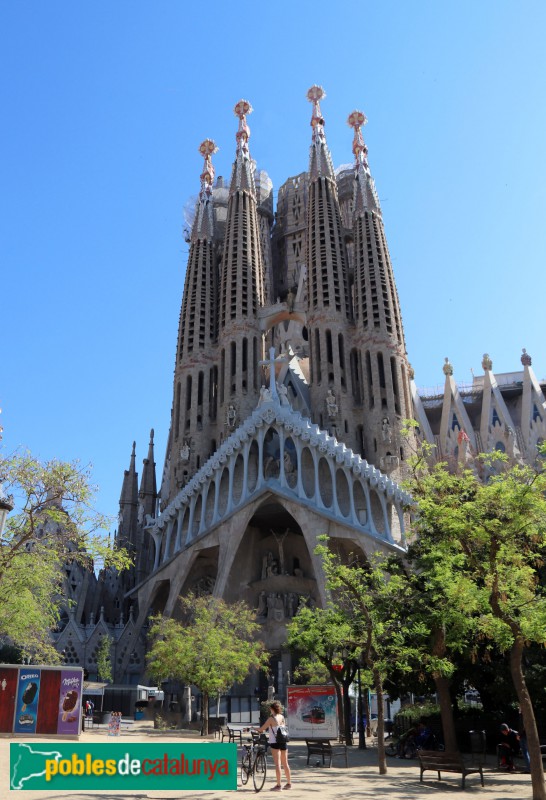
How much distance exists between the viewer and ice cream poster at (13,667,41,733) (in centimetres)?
1508

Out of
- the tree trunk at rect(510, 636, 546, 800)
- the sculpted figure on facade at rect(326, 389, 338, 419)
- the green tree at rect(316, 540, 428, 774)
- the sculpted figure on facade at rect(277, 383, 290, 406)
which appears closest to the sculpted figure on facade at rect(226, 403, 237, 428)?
the sculpted figure on facade at rect(277, 383, 290, 406)

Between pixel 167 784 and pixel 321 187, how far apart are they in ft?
163

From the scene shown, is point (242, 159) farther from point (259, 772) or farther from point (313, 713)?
point (259, 772)

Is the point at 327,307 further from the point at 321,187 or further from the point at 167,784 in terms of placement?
the point at 167,784

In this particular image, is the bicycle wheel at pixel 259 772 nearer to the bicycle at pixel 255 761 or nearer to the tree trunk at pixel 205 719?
the bicycle at pixel 255 761

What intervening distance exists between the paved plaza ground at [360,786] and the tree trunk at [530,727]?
1.04 meters

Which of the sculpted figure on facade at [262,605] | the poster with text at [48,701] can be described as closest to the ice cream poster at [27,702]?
the poster with text at [48,701]

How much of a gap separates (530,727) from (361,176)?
47.3m

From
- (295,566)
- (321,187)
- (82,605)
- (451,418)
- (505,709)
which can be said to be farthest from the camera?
(451,418)

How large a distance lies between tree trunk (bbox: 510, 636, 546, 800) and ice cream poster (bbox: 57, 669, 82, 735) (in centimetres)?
914

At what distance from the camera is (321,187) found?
Result: 173 ft

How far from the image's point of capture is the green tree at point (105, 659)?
38.8m

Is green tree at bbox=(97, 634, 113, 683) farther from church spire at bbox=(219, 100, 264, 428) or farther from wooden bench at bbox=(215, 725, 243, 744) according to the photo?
wooden bench at bbox=(215, 725, 243, 744)

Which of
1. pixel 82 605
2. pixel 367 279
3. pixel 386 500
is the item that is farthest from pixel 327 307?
pixel 82 605
